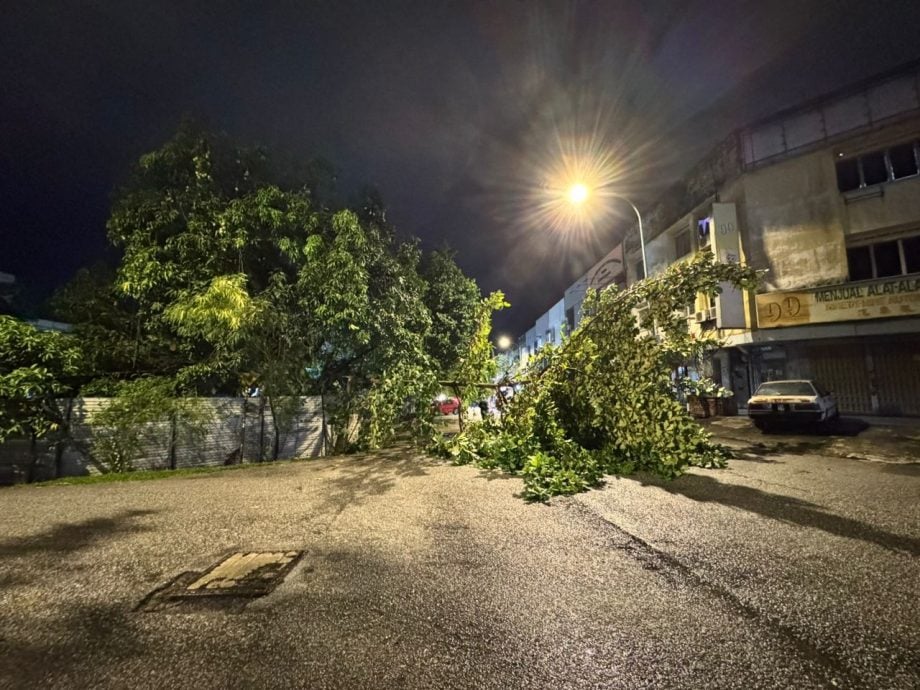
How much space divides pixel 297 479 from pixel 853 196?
21.0 meters

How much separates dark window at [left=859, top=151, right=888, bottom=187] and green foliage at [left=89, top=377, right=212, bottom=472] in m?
23.7

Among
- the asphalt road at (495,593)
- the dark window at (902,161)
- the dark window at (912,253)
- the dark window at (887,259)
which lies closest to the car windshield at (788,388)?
the asphalt road at (495,593)

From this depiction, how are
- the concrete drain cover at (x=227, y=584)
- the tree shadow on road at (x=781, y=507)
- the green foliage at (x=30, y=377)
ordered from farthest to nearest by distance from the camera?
the green foliage at (x=30, y=377) → the tree shadow on road at (x=781, y=507) → the concrete drain cover at (x=227, y=584)

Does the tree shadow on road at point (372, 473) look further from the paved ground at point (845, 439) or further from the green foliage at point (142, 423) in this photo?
the paved ground at point (845, 439)

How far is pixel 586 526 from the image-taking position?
4535 millimetres

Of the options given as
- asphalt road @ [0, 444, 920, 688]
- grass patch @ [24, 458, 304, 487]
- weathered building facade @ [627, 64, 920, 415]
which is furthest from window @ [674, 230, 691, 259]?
grass patch @ [24, 458, 304, 487]

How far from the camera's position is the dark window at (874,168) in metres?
14.9

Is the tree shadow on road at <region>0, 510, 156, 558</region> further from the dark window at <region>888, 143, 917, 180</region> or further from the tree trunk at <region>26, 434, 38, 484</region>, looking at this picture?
the dark window at <region>888, 143, 917, 180</region>

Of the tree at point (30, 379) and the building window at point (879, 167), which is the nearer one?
the tree at point (30, 379)

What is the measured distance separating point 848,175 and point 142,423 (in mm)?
24624

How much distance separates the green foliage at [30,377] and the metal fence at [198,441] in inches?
11.9

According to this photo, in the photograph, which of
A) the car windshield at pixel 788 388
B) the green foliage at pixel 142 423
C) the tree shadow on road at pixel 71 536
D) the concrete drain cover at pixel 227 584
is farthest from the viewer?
the car windshield at pixel 788 388

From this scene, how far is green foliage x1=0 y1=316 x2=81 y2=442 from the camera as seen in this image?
26.4 ft

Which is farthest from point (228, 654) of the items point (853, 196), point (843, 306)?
point (853, 196)
